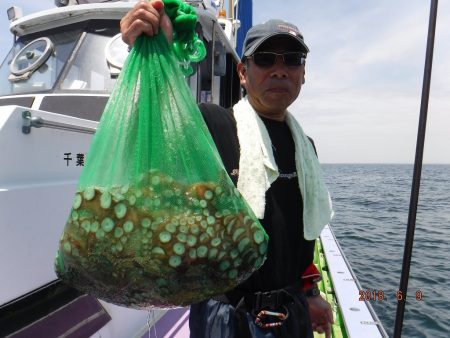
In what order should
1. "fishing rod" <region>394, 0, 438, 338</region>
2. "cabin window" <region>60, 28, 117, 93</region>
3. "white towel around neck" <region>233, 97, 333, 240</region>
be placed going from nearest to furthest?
"white towel around neck" <region>233, 97, 333, 240</region>, "fishing rod" <region>394, 0, 438, 338</region>, "cabin window" <region>60, 28, 117, 93</region>

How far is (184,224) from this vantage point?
3.68 ft

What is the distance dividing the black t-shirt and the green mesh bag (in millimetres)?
349

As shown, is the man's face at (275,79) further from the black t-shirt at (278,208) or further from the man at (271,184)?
the black t-shirt at (278,208)

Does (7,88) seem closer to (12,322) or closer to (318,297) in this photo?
(12,322)

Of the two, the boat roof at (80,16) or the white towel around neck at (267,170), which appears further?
the boat roof at (80,16)

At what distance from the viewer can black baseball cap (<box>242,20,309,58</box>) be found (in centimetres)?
162

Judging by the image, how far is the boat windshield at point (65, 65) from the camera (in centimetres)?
374

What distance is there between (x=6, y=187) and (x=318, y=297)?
159 centimetres

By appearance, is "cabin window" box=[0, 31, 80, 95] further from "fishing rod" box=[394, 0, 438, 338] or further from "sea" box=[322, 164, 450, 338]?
"sea" box=[322, 164, 450, 338]

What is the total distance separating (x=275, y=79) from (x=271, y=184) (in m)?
0.45

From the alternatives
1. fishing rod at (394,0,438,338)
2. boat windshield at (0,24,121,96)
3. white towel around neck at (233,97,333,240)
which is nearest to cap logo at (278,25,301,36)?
white towel around neck at (233,97,333,240)

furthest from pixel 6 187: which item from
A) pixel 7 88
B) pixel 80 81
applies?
pixel 7 88

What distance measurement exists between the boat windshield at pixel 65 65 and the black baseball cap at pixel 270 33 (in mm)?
2225

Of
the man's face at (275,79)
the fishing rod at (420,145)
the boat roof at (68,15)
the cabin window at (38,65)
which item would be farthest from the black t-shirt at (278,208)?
the boat roof at (68,15)
